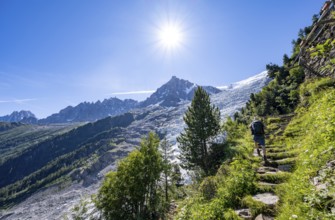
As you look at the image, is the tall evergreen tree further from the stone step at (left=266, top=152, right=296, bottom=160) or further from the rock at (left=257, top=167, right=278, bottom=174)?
the rock at (left=257, top=167, right=278, bottom=174)

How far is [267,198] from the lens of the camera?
6848 mm

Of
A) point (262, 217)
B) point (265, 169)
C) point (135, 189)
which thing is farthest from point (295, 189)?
point (135, 189)

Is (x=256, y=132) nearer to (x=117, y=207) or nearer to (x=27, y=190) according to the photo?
(x=117, y=207)

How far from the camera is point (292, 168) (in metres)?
8.41

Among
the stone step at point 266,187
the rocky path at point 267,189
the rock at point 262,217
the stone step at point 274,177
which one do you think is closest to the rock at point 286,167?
the rocky path at point 267,189

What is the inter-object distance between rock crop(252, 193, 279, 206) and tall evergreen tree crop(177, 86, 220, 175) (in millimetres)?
20349

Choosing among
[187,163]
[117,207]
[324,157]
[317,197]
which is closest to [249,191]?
[324,157]

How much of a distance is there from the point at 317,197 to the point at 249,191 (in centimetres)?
336

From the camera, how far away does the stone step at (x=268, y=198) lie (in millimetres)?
6371

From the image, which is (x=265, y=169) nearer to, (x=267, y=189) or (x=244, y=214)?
(x=267, y=189)

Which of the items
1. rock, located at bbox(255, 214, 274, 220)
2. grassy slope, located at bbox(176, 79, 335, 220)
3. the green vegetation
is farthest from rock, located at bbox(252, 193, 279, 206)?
the green vegetation

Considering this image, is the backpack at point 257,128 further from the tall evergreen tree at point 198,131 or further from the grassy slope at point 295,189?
the tall evergreen tree at point 198,131

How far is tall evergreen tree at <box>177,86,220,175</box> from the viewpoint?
28584mm

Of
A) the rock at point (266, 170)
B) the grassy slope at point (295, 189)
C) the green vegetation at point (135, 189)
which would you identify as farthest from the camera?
the green vegetation at point (135, 189)
